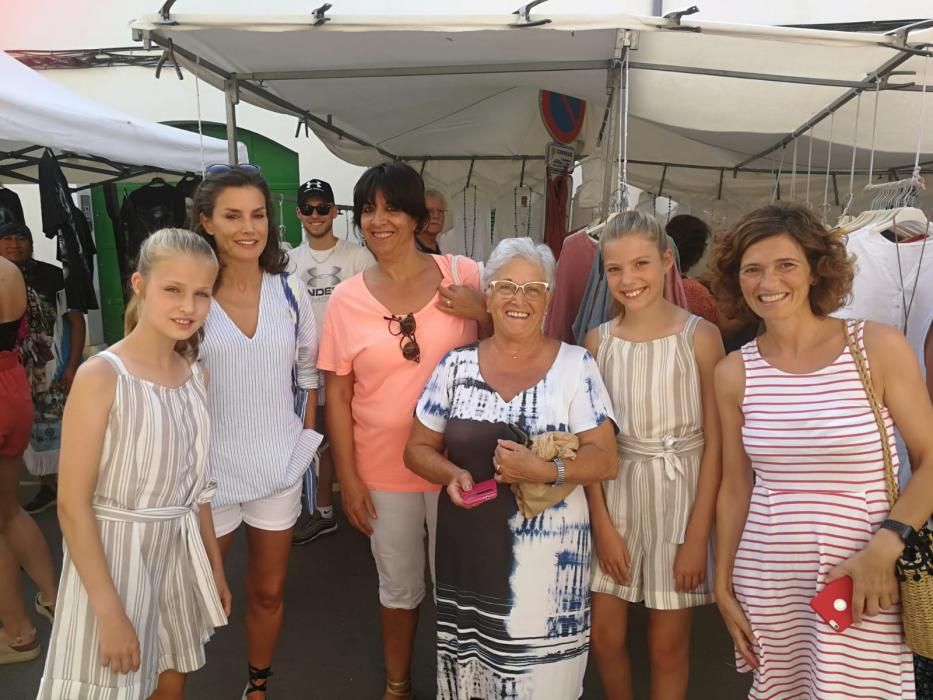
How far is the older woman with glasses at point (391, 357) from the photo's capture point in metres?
2.23

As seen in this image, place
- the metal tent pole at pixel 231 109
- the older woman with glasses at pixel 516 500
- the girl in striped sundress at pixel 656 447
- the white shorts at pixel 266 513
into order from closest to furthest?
the older woman with glasses at pixel 516 500 → the girl in striped sundress at pixel 656 447 → the white shorts at pixel 266 513 → the metal tent pole at pixel 231 109

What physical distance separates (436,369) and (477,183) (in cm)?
489

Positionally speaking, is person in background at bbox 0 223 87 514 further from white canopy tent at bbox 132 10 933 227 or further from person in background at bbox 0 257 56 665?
white canopy tent at bbox 132 10 933 227

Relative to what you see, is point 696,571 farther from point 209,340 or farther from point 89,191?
point 89,191

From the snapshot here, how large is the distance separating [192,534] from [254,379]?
1.78 feet

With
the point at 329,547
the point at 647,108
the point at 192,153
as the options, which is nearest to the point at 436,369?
the point at 329,547

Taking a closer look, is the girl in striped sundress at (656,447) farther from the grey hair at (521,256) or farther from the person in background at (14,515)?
the person in background at (14,515)

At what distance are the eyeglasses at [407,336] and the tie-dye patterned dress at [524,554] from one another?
0.28 metres

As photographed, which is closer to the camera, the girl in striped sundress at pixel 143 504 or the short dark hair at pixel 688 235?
the girl in striped sundress at pixel 143 504

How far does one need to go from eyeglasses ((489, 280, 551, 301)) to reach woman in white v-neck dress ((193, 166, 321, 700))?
0.82 metres

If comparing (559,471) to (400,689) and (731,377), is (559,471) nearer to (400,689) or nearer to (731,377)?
(731,377)

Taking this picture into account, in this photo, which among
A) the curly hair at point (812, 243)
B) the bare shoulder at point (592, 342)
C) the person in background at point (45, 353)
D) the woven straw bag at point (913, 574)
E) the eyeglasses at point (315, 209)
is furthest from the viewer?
the person in background at point (45, 353)

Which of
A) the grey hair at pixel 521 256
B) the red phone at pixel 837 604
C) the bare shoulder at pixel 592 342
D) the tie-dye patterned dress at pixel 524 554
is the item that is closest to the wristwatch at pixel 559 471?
the tie-dye patterned dress at pixel 524 554

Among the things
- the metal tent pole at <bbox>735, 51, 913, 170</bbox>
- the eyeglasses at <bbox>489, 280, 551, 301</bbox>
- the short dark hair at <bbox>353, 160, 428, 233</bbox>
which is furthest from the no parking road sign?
the eyeglasses at <bbox>489, 280, 551, 301</bbox>
